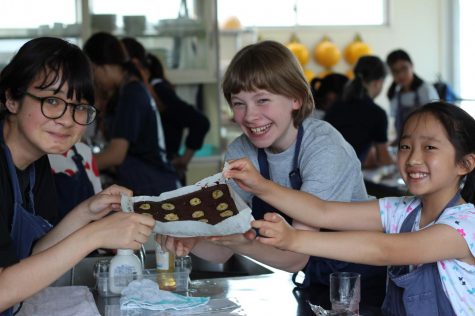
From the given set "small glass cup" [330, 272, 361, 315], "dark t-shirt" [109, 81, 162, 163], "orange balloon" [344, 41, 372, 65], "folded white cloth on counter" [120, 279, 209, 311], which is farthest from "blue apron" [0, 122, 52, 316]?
"orange balloon" [344, 41, 372, 65]

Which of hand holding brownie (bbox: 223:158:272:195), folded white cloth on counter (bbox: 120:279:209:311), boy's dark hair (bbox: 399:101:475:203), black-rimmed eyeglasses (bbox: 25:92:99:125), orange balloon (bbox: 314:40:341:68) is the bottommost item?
folded white cloth on counter (bbox: 120:279:209:311)

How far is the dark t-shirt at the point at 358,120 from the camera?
16.2 feet

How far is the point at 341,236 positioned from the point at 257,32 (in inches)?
288

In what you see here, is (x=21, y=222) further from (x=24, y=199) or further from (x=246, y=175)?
(x=246, y=175)

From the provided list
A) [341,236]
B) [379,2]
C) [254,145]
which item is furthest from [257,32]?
[341,236]

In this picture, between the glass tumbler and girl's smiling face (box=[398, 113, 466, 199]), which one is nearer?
girl's smiling face (box=[398, 113, 466, 199])

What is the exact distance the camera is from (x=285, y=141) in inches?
92.7

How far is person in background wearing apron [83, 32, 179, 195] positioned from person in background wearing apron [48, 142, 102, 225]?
84 centimetres

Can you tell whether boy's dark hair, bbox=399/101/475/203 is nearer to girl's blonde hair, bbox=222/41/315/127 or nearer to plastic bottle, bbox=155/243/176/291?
girl's blonde hair, bbox=222/41/315/127

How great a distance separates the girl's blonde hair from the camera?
2.29 meters

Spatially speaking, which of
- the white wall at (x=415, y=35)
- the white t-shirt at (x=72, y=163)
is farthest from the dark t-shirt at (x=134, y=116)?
the white wall at (x=415, y=35)

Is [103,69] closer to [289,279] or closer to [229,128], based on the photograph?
[289,279]

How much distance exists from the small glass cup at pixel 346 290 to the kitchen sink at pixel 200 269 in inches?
20.6

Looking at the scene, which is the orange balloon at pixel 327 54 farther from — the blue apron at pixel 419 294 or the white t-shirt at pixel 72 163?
the blue apron at pixel 419 294
